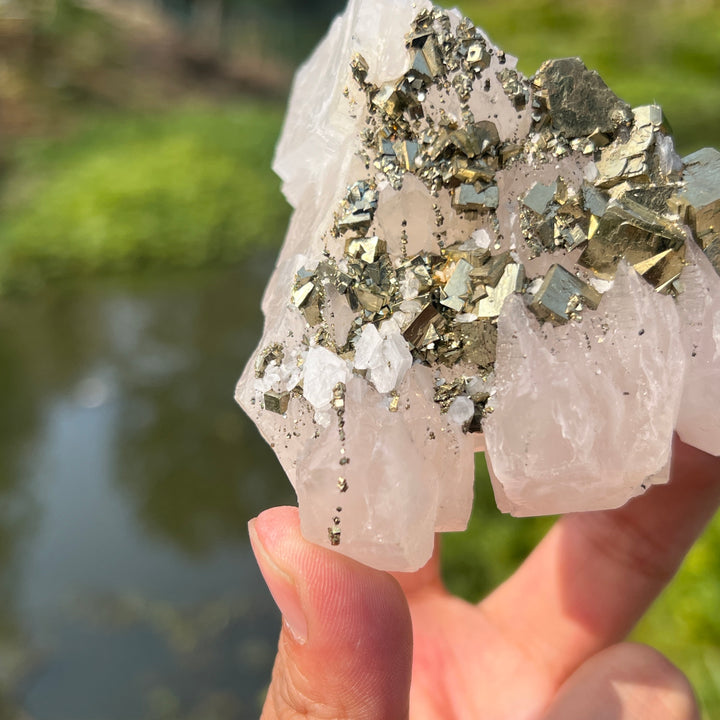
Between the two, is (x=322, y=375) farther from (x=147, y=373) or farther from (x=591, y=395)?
(x=147, y=373)

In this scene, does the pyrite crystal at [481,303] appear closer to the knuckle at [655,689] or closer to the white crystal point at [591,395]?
the white crystal point at [591,395]

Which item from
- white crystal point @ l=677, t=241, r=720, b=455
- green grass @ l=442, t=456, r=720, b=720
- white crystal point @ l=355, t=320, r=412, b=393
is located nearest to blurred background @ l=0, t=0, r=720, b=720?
green grass @ l=442, t=456, r=720, b=720

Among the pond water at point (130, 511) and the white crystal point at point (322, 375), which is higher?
the white crystal point at point (322, 375)

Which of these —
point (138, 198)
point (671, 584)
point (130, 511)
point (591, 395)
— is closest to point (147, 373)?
point (130, 511)

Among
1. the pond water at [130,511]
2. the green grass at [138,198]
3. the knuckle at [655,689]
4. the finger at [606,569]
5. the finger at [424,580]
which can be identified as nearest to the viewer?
the knuckle at [655,689]

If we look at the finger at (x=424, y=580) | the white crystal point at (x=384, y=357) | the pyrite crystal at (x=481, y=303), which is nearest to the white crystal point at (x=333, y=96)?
the pyrite crystal at (x=481, y=303)

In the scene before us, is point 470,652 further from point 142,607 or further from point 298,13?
point 298,13

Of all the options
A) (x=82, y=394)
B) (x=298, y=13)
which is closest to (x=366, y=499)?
(x=82, y=394)
